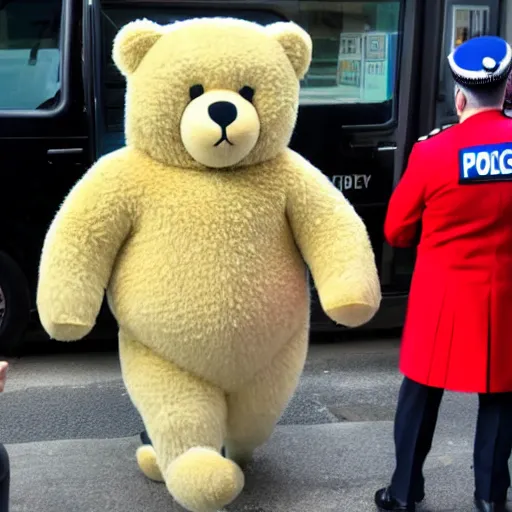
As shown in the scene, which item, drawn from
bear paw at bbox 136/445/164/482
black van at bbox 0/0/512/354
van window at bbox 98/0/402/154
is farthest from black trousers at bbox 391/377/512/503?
van window at bbox 98/0/402/154

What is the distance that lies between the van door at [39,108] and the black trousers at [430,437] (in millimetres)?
2477

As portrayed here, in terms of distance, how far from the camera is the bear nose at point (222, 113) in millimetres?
2414

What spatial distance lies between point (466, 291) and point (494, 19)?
9.27 ft

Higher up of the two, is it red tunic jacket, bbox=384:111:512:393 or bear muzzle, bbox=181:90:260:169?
bear muzzle, bbox=181:90:260:169

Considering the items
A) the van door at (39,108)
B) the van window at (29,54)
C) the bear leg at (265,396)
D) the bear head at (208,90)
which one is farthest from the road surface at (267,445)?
the van window at (29,54)

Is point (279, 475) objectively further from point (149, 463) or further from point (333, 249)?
point (333, 249)

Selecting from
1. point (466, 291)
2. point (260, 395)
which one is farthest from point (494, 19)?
point (260, 395)

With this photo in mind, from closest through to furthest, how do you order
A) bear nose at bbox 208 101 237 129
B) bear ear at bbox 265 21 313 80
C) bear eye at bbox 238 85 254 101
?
bear nose at bbox 208 101 237 129
bear eye at bbox 238 85 254 101
bear ear at bbox 265 21 313 80

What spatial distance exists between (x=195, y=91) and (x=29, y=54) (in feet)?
7.76

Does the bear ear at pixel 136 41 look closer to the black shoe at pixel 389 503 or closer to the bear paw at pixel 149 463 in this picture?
the bear paw at pixel 149 463

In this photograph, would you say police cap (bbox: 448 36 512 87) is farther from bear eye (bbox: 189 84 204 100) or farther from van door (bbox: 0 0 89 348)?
van door (bbox: 0 0 89 348)

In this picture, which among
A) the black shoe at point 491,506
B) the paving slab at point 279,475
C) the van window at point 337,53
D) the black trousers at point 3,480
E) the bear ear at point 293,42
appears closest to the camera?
the black trousers at point 3,480

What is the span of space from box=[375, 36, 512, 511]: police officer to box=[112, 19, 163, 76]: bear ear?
3.06 feet

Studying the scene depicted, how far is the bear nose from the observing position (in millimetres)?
2414
